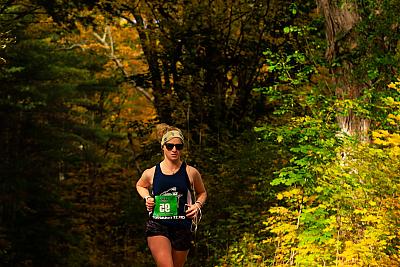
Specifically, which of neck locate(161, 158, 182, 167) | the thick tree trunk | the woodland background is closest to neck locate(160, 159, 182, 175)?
neck locate(161, 158, 182, 167)

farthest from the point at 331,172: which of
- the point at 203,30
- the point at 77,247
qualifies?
the point at 77,247

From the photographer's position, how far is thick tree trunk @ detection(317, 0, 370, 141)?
33.9 ft

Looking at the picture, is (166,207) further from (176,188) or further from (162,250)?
(162,250)

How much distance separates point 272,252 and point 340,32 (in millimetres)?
3640

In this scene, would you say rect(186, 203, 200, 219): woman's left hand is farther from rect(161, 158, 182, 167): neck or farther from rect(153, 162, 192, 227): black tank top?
rect(161, 158, 182, 167): neck

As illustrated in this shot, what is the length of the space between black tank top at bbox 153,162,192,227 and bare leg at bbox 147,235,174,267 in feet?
0.55

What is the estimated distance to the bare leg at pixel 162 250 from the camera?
6.61m

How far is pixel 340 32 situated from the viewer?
10688 millimetres

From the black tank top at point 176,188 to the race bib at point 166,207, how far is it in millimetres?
42

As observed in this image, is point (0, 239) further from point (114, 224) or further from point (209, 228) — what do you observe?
point (114, 224)

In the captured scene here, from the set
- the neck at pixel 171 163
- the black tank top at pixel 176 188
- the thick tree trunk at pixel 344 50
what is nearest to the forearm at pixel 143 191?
the black tank top at pixel 176 188

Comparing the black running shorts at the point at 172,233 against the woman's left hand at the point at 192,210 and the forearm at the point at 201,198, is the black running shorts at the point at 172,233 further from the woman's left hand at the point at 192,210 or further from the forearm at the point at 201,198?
the forearm at the point at 201,198

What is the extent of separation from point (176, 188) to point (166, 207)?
0.20 meters

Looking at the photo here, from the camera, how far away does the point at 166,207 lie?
6.67 meters
